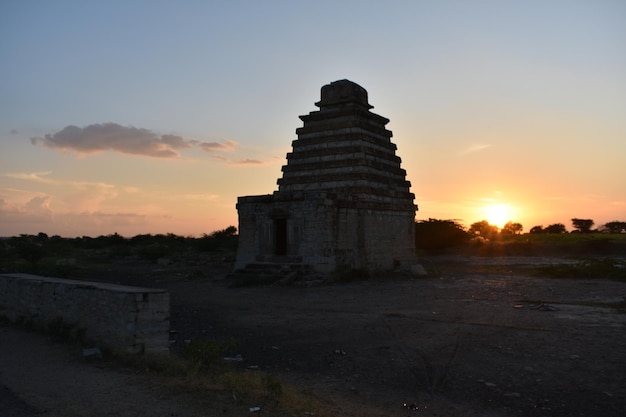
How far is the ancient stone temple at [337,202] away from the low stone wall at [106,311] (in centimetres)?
1007

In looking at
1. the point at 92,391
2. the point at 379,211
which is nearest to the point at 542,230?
the point at 379,211

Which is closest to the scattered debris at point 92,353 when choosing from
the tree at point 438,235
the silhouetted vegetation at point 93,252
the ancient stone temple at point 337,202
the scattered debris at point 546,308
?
the scattered debris at point 546,308

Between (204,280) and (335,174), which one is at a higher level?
(335,174)

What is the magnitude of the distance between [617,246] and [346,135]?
23414mm

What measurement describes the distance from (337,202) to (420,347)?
34.9 ft

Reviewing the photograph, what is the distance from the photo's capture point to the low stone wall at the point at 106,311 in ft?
23.3

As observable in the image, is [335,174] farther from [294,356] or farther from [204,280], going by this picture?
[294,356]

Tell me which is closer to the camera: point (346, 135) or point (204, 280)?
point (204, 280)

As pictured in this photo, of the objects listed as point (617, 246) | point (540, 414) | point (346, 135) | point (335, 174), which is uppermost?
point (346, 135)

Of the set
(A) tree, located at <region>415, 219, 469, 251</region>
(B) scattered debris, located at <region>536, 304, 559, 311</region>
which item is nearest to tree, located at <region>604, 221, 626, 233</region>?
(A) tree, located at <region>415, 219, 469, 251</region>

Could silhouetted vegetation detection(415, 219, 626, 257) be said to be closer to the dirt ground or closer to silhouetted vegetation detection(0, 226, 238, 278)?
silhouetted vegetation detection(0, 226, 238, 278)

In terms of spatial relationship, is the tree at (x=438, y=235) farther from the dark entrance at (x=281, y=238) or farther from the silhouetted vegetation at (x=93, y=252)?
the dark entrance at (x=281, y=238)

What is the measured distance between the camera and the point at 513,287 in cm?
1614

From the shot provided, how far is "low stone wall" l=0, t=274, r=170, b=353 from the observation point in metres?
7.10
